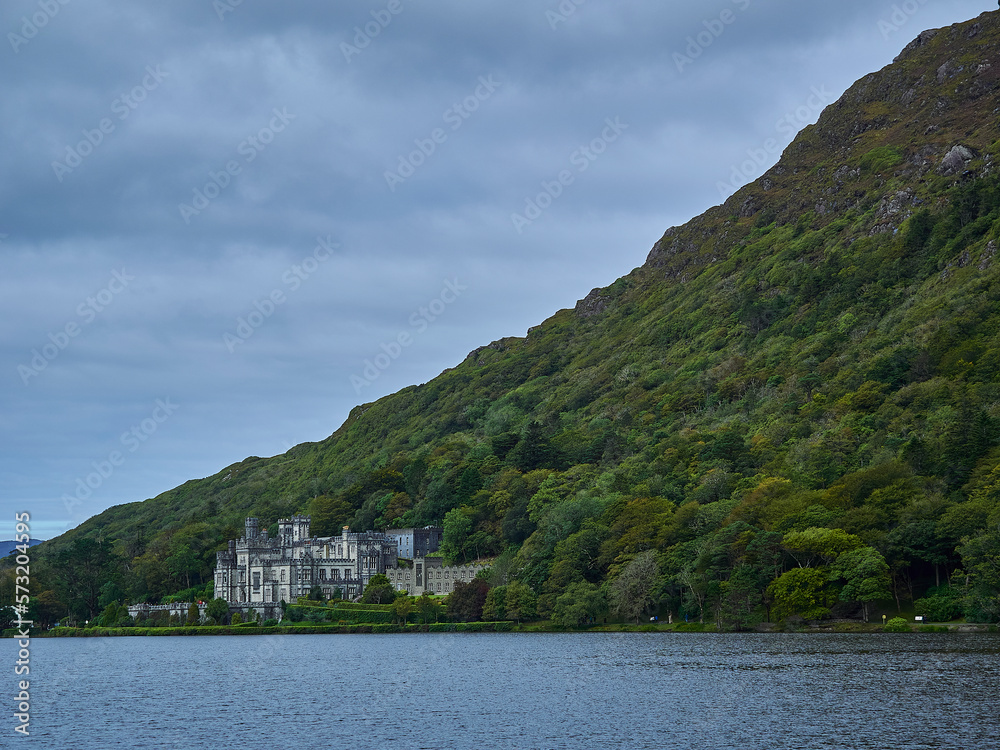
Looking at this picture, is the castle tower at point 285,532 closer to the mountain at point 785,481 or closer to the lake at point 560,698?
the mountain at point 785,481

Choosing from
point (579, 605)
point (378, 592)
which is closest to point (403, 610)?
point (378, 592)

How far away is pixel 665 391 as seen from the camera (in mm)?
199500

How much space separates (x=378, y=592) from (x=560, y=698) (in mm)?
88311

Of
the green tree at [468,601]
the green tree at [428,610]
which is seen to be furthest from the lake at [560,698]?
the green tree at [428,610]

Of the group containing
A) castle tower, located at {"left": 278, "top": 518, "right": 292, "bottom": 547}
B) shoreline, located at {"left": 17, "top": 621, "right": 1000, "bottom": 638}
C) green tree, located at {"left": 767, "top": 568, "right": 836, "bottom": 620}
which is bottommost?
shoreline, located at {"left": 17, "top": 621, "right": 1000, "bottom": 638}

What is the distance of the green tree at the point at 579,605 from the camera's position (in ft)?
357

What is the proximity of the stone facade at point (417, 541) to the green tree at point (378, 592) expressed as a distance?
68.8 ft

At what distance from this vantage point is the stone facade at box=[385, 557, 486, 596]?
144 meters

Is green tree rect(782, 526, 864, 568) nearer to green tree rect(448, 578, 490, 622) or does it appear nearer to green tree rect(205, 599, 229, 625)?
green tree rect(448, 578, 490, 622)

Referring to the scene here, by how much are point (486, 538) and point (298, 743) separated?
10871 centimetres

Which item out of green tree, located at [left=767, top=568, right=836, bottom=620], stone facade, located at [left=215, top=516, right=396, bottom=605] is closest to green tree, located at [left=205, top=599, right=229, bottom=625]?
→ stone facade, located at [left=215, top=516, right=396, bottom=605]

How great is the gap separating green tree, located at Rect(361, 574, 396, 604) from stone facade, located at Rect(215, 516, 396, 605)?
7.49m

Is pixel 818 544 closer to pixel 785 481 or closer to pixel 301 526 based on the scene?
pixel 785 481

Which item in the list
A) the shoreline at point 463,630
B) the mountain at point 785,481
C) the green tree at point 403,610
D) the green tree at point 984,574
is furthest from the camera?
the green tree at point 403,610
